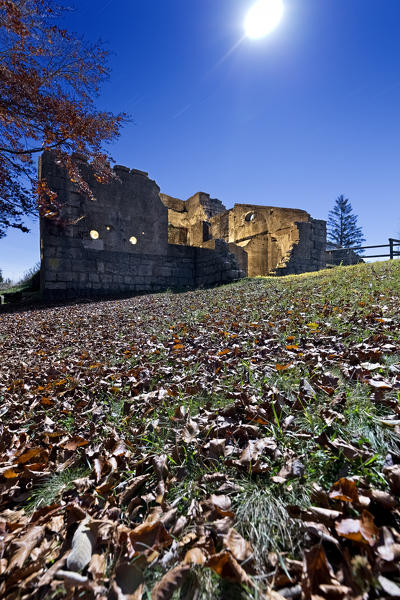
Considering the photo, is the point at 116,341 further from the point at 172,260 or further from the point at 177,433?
the point at 172,260

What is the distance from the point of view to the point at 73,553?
1.00 m

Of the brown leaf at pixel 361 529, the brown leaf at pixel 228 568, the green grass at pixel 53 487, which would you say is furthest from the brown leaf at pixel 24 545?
the brown leaf at pixel 361 529

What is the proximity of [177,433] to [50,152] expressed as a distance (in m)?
12.0

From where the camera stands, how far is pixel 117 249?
1156 centimetres

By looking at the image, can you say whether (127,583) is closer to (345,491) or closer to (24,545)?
(24,545)

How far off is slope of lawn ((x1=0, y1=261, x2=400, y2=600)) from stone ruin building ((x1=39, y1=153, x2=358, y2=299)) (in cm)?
844

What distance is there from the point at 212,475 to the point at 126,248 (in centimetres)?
1145

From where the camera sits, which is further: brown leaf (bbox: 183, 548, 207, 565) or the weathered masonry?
the weathered masonry

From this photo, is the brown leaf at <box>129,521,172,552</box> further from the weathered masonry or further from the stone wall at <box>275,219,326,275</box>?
the weathered masonry

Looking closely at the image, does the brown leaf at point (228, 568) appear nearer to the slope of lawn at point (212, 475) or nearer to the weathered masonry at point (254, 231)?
the slope of lawn at point (212, 475)

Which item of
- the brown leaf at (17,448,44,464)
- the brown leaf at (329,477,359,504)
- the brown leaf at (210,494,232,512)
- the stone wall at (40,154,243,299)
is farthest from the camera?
the stone wall at (40,154,243,299)

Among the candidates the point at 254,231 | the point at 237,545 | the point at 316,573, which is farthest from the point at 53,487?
the point at 254,231

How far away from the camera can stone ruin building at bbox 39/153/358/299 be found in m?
10.4

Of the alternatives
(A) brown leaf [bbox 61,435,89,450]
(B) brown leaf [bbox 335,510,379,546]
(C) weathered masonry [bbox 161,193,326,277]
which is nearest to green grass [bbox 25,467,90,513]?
(A) brown leaf [bbox 61,435,89,450]
